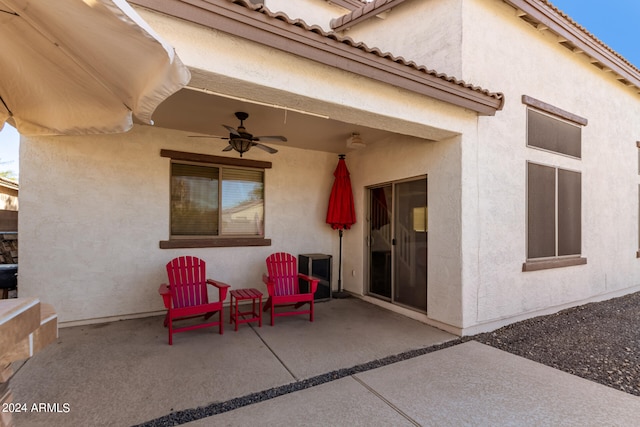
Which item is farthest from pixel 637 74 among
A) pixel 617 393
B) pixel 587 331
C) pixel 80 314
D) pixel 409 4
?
pixel 80 314

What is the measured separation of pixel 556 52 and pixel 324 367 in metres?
6.11

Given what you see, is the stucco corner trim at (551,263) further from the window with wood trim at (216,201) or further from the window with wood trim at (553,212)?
the window with wood trim at (216,201)

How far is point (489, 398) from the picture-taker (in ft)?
8.31

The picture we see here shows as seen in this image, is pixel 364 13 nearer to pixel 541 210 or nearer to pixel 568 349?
pixel 541 210

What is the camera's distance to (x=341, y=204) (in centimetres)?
588

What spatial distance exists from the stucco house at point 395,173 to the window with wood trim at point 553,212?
0.11ft

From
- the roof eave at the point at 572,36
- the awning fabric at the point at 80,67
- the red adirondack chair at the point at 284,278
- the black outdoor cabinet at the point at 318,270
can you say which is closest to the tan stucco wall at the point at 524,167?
the roof eave at the point at 572,36

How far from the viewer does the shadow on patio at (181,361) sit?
8.01 ft

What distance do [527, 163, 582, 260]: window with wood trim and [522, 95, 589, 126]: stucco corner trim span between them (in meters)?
0.89

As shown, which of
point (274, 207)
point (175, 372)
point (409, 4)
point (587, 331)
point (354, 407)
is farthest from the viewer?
point (274, 207)

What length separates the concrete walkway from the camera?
229 centimetres

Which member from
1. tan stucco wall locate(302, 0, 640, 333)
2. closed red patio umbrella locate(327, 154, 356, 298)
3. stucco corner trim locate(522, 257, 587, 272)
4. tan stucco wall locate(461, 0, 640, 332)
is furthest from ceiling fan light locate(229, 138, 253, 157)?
stucco corner trim locate(522, 257, 587, 272)

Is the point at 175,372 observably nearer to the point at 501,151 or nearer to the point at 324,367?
the point at 324,367

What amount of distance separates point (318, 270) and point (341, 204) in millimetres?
→ 1333
